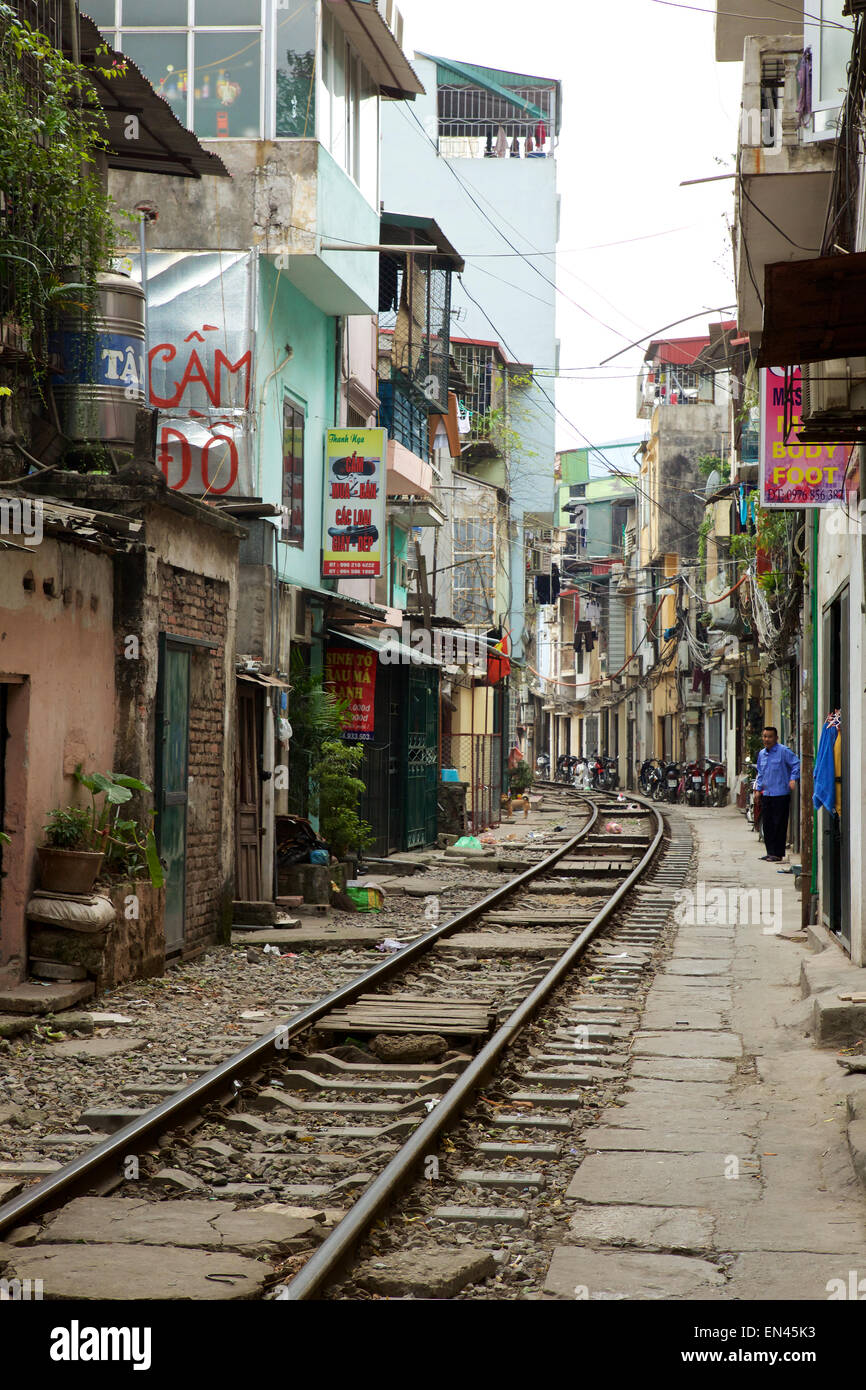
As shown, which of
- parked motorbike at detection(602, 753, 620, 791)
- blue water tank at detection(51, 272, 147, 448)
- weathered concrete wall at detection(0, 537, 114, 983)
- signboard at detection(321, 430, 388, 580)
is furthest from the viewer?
parked motorbike at detection(602, 753, 620, 791)

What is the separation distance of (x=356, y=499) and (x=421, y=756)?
19.9 feet

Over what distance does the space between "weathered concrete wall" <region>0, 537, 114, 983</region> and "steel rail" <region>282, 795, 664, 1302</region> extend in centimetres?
329

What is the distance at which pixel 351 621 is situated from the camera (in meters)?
19.7

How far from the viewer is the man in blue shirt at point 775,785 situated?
19.8 meters

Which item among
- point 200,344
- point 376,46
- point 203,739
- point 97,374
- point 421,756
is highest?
point 376,46

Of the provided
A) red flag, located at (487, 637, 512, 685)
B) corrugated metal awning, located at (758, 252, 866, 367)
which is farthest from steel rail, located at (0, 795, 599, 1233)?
red flag, located at (487, 637, 512, 685)

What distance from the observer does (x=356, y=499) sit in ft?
59.1

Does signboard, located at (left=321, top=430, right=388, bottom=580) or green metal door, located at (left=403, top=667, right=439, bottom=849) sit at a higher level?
signboard, located at (left=321, top=430, right=388, bottom=580)

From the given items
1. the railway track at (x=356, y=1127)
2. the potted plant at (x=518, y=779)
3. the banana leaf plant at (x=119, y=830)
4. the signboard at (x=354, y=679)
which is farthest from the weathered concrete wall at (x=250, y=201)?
the potted plant at (x=518, y=779)

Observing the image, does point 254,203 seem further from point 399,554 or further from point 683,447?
point 683,447

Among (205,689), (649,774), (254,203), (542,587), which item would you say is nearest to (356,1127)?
(205,689)

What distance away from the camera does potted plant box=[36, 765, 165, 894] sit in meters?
9.67
